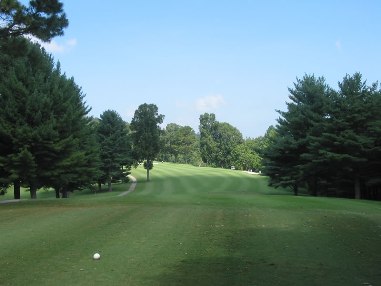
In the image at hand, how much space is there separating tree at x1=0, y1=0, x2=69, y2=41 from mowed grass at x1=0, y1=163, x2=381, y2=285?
742 centimetres

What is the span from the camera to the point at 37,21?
58.2 feet

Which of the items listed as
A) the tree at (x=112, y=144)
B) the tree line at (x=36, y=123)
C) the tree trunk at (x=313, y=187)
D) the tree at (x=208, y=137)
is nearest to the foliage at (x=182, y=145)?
the tree at (x=208, y=137)

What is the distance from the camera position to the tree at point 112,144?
57.2 m

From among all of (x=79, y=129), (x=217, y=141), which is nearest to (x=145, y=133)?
(x=79, y=129)

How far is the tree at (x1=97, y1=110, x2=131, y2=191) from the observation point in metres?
57.2

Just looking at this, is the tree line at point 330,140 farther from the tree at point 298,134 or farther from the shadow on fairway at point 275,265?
the shadow on fairway at point 275,265

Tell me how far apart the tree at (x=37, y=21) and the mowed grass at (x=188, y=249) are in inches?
292

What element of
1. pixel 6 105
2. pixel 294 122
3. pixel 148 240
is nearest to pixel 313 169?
pixel 294 122

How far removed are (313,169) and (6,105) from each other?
2387 cm

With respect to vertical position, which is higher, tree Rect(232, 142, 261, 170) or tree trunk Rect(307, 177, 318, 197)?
tree Rect(232, 142, 261, 170)

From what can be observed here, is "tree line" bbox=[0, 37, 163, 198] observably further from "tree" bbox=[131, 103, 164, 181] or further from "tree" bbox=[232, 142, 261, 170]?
"tree" bbox=[232, 142, 261, 170]

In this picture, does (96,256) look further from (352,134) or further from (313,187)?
(313,187)

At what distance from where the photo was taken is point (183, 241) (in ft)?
33.4

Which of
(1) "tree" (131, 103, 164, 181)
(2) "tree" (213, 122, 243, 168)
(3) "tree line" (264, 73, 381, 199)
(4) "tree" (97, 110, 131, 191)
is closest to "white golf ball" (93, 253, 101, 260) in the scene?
(3) "tree line" (264, 73, 381, 199)
